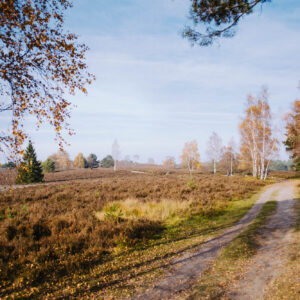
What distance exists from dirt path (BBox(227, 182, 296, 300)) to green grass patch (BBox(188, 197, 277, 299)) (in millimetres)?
179

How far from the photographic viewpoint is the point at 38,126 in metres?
4.63

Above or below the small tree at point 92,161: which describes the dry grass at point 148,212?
below

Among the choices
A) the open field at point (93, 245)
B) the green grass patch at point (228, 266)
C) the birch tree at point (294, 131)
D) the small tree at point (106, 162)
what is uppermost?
the birch tree at point (294, 131)

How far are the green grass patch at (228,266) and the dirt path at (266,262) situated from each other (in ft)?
0.59

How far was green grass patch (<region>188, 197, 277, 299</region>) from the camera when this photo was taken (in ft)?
12.6

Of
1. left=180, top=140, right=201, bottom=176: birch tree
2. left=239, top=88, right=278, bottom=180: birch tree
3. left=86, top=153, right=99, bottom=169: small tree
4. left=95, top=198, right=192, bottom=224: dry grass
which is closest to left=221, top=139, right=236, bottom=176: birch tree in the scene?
left=180, top=140, right=201, bottom=176: birch tree

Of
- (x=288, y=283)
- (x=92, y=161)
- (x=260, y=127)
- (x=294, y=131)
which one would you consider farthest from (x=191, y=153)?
(x=288, y=283)

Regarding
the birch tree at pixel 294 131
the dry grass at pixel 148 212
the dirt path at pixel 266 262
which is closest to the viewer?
the dirt path at pixel 266 262

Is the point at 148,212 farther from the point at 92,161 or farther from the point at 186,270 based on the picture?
the point at 92,161

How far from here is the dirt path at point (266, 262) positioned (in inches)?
150

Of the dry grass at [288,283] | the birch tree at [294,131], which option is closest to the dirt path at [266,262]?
the dry grass at [288,283]

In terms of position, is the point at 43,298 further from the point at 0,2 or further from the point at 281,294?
the point at 0,2

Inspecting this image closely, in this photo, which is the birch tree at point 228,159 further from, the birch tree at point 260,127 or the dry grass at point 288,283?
the dry grass at point 288,283

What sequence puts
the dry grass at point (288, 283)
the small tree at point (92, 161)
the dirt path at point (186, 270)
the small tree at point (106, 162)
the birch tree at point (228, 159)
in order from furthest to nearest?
1. the small tree at point (106, 162)
2. the small tree at point (92, 161)
3. the birch tree at point (228, 159)
4. the dirt path at point (186, 270)
5. the dry grass at point (288, 283)
